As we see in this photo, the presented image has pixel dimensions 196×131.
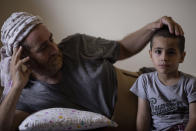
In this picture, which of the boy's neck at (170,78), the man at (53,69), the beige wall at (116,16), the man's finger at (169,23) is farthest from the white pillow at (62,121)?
the beige wall at (116,16)

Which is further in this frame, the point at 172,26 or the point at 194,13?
the point at 194,13

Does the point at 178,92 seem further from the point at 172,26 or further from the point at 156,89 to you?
the point at 172,26

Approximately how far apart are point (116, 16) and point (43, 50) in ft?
3.36

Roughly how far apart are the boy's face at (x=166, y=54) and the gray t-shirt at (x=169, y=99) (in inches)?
3.3

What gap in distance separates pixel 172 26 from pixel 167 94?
316 mm

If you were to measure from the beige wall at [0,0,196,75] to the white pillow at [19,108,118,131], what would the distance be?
1.14 meters

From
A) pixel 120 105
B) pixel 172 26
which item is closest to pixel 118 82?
pixel 120 105

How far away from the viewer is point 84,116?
1.02 meters

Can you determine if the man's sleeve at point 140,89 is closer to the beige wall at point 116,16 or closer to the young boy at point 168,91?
the young boy at point 168,91

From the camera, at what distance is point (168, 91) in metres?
1.06

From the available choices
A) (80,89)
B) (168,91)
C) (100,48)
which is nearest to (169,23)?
(168,91)

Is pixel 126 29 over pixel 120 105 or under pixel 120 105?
over

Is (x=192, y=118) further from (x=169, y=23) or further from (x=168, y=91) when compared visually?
(x=169, y=23)

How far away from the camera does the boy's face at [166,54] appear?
1007 millimetres
